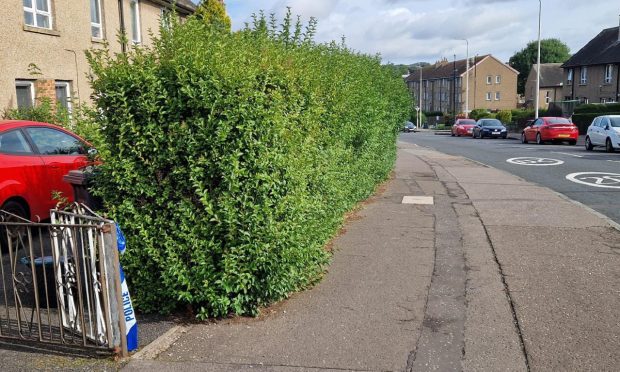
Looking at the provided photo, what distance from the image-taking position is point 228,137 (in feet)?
14.8

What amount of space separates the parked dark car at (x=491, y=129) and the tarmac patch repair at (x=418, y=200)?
32.0 m

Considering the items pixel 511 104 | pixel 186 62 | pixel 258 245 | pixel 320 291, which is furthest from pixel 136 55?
pixel 511 104

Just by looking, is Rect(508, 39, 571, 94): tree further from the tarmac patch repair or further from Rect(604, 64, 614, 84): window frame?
the tarmac patch repair

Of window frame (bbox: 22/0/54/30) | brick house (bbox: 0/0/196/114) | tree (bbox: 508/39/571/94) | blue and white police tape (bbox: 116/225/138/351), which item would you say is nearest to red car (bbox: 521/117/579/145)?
brick house (bbox: 0/0/196/114)

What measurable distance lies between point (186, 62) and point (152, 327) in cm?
218

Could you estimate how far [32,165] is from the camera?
722cm

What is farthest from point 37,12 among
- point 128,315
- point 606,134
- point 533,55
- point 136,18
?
point 533,55

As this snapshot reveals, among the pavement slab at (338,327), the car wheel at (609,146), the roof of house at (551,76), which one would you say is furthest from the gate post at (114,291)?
the roof of house at (551,76)

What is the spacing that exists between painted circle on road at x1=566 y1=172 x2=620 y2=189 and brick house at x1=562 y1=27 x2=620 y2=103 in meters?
42.2

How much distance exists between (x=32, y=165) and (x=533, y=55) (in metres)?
123

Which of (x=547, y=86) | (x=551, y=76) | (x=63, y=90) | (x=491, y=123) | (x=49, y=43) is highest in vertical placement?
(x=551, y=76)

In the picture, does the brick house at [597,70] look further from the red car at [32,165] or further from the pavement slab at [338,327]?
the red car at [32,165]

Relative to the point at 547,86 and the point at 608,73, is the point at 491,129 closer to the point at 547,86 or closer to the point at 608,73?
the point at 608,73

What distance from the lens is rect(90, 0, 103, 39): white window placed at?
18.1 metres
